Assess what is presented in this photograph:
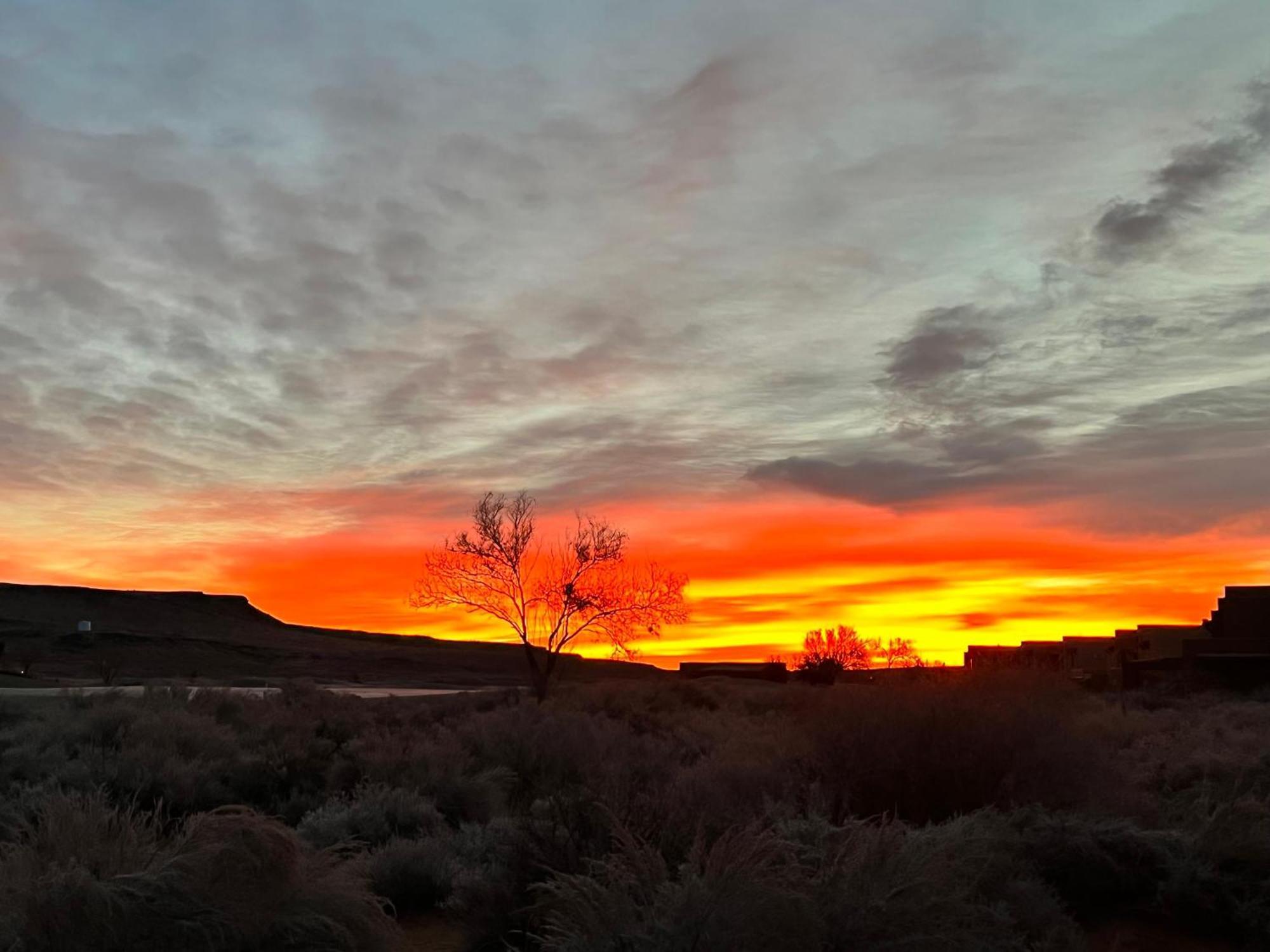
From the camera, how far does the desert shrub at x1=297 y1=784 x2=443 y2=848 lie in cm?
1269

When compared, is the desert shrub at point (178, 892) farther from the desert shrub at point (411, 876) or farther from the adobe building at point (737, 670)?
the adobe building at point (737, 670)

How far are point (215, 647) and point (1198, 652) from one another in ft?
263

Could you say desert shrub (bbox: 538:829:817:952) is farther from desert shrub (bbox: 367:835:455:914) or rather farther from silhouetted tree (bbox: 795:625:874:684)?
silhouetted tree (bbox: 795:625:874:684)

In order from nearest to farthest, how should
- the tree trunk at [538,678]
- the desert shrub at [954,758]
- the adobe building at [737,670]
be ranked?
the desert shrub at [954,758] → the tree trunk at [538,678] → the adobe building at [737,670]

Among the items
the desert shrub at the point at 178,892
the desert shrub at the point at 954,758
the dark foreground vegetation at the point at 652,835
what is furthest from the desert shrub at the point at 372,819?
the desert shrub at the point at 954,758

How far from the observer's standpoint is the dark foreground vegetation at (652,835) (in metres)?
6.93

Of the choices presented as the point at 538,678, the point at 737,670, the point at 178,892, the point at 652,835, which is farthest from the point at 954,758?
the point at 737,670

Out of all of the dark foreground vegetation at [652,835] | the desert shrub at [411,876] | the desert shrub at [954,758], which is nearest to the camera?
the dark foreground vegetation at [652,835]

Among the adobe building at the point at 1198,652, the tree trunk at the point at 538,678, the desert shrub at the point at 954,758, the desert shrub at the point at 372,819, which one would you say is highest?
the adobe building at the point at 1198,652

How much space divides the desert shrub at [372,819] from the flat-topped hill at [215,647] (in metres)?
59.5

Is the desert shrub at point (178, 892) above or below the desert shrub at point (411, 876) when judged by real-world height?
above

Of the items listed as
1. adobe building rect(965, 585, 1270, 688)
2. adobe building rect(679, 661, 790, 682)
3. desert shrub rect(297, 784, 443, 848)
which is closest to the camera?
desert shrub rect(297, 784, 443, 848)

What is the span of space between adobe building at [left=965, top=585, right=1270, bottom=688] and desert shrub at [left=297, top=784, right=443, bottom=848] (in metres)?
28.9

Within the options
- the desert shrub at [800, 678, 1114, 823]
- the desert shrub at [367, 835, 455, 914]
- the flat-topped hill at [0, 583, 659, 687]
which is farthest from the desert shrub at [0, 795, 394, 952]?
the flat-topped hill at [0, 583, 659, 687]
